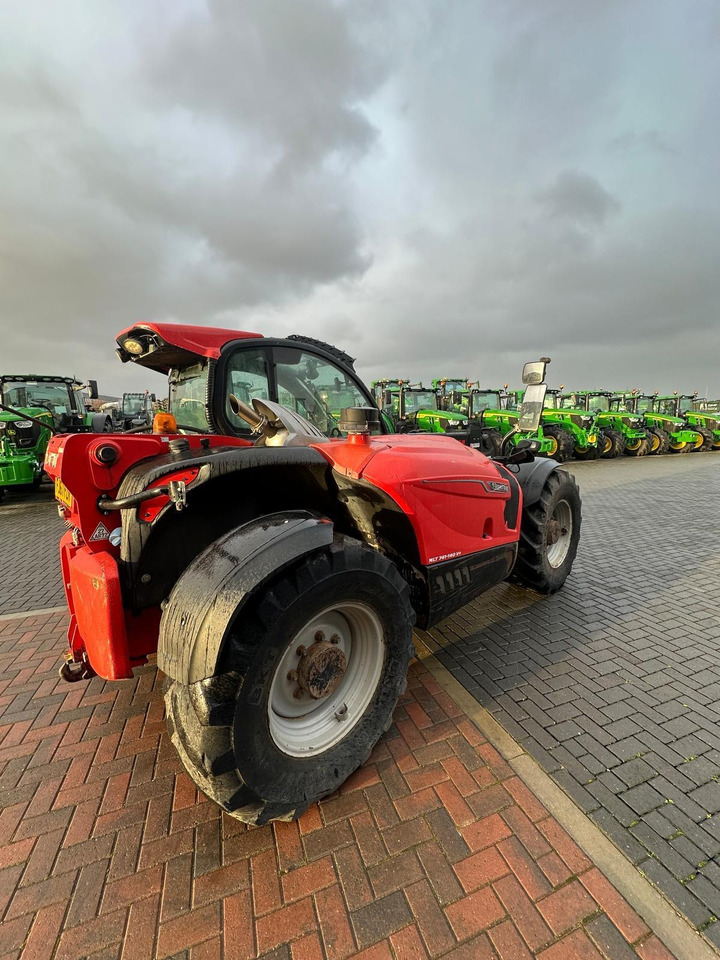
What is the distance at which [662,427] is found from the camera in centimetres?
2017

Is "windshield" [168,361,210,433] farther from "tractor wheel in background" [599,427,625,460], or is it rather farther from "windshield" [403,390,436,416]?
"tractor wheel in background" [599,427,625,460]

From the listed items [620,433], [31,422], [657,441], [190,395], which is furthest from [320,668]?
[657,441]

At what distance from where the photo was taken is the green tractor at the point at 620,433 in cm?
1759

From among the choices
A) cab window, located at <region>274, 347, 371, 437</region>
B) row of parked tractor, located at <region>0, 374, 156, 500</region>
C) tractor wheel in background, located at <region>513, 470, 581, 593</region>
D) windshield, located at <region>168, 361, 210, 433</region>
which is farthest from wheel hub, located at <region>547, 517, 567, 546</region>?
row of parked tractor, located at <region>0, 374, 156, 500</region>

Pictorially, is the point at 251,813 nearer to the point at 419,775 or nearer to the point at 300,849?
the point at 300,849

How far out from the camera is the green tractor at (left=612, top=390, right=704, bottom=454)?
19.8 m

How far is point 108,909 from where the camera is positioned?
156cm

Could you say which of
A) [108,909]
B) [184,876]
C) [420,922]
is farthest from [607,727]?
[108,909]

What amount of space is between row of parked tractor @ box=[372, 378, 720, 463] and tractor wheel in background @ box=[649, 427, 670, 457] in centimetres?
1

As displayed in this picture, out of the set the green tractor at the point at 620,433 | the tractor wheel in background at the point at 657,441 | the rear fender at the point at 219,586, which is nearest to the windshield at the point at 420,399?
the green tractor at the point at 620,433

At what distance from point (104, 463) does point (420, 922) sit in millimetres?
2215

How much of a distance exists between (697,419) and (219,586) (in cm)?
2622

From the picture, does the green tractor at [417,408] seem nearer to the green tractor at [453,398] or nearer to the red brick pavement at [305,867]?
the green tractor at [453,398]

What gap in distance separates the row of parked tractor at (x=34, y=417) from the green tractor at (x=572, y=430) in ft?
44.2
